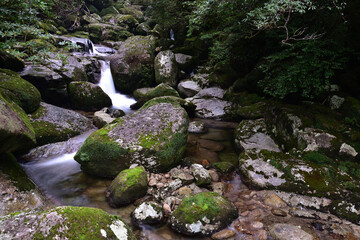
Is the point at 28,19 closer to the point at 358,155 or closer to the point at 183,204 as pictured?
the point at 183,204

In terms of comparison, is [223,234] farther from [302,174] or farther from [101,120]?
[101,120]

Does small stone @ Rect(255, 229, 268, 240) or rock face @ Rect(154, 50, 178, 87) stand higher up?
rock face @ Rect(154, 50, 178, 87)

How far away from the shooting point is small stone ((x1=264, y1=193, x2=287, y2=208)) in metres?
3.89

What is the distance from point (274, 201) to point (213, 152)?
9.21 ft

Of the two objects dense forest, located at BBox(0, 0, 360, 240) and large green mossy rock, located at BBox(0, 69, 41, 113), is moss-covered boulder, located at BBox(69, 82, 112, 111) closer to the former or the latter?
dense forest, located at BBox(0, 0, 360, 240)

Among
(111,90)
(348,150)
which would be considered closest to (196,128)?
(348,150)

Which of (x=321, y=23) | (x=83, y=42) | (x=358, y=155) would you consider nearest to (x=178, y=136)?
(x=358, y=155)

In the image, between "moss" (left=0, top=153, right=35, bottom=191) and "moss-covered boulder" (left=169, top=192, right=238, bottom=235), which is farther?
"moss" (left=0, top=153, right=35, bottom=191)

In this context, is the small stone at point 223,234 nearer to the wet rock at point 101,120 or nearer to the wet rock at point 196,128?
the wet rock at point 196,128

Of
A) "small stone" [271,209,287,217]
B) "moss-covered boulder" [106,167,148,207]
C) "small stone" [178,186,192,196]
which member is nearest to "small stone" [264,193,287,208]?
"small stone" [271,209,287,217]

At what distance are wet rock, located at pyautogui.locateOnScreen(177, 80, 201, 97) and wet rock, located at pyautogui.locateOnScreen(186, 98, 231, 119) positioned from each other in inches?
52.8

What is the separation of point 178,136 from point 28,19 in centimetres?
586

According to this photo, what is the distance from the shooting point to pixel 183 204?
11.9ft

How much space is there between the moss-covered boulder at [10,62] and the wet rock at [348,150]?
39.5 feet
